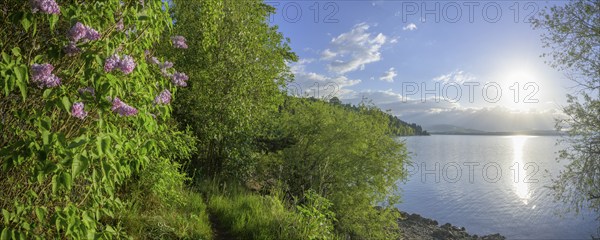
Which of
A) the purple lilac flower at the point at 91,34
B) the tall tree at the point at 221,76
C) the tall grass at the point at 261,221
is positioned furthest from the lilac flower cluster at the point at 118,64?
the tall tree at the point at 221,76

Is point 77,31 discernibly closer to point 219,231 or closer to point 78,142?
point 78,142

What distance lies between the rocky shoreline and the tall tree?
22.2 meters

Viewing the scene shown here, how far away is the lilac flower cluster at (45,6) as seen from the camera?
320cm

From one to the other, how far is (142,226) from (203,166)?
8.96 m

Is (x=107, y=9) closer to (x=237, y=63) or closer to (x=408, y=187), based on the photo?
(x=237, y=63)

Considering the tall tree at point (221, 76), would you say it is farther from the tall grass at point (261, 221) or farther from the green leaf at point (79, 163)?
the green leaf at point (79, 163)

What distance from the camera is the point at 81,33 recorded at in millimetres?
3365

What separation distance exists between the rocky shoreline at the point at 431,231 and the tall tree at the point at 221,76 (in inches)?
874

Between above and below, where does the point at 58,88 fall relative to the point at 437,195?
above

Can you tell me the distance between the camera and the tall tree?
13.2m

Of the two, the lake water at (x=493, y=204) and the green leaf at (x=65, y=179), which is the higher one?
the green leaf at (x=65, y=179)

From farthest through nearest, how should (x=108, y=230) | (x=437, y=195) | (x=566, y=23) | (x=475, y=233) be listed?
1. (x=437, y=195)
2. (x=475, y=233)
3. (x=566, y=23)
4. (x=108, y=230)

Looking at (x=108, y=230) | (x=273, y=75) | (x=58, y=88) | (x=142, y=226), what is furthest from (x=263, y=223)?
(x=273, y=75)

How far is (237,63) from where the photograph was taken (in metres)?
13.6
